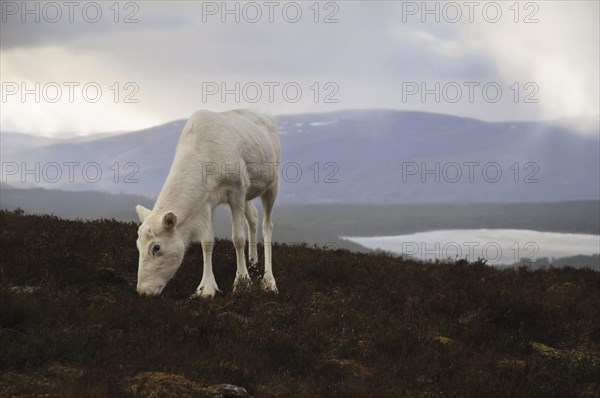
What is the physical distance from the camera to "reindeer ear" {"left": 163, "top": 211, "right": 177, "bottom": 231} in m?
11.4

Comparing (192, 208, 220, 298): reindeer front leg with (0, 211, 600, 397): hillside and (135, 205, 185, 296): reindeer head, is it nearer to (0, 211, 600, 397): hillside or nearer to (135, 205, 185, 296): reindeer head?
(0, 211, 600, 397): hillside

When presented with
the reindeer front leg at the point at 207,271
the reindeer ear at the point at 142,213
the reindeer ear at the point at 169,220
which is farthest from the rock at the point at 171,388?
the reindeer ear at the point at 142,213

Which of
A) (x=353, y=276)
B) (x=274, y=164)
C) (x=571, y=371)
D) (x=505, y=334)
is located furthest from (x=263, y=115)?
(x=571, y=371)

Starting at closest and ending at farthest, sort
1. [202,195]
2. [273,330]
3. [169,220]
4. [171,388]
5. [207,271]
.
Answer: [171,388] < [273,330] < [169,220] < [202,195] < [207,271]

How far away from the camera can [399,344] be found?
35.9ft

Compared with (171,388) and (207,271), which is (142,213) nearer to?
(207,271)

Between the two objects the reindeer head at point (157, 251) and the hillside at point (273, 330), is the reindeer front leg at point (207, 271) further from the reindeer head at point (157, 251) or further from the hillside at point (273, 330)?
the reindeer head at point (157, 251)

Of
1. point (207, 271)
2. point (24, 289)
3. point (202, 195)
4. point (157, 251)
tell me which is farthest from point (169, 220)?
point (24, 289)

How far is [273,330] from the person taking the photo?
34.1 ft

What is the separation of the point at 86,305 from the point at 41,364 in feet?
7.34

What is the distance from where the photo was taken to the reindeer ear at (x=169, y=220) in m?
11.4

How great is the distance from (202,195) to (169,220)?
97cm

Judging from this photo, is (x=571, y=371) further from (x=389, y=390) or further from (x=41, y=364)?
(x=41, y=364)

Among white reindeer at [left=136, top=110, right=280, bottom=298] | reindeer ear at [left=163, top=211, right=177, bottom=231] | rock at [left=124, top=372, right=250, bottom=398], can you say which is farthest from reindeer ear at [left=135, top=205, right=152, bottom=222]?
rock at [left=124, top=372, right=250, bottom=398]
